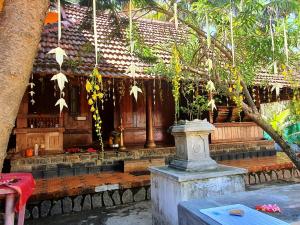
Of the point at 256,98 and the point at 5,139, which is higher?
the point at 256,98

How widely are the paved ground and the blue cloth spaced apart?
9.31ft

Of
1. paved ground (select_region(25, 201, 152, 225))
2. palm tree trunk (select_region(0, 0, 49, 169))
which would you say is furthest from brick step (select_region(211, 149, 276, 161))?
palm tree trunk (select_region(0, 0, 49, 169))

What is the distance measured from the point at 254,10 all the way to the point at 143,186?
15.9 ft

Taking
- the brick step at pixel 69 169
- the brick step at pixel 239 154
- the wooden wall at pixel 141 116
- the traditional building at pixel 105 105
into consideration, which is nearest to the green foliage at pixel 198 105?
the traditional building at pixel 105 105

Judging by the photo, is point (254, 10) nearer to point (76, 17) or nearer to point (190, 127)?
point (190, 127)

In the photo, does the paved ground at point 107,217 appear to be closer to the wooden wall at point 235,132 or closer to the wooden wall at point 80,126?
the wooden wall at point 80,126

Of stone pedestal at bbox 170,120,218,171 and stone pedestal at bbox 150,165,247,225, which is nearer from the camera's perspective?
stone pedestal at bbox 150,165,247,225

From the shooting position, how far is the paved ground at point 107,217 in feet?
18.3

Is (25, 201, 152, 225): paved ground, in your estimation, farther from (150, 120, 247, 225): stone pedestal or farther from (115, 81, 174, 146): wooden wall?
(115, 81, 174, 146): wooden wall

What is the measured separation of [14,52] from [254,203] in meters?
2.91

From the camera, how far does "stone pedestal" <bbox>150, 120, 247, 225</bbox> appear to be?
4.13 metres

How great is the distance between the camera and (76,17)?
1118cm

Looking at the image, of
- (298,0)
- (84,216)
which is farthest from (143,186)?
(298,0)

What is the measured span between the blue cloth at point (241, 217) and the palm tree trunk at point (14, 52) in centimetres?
197
